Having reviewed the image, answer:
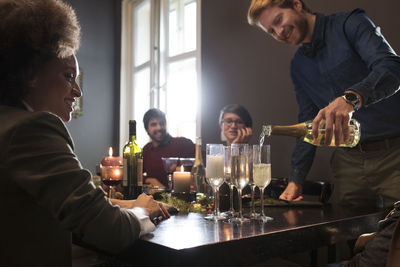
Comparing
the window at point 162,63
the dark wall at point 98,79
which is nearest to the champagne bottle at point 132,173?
the window at point 162,63

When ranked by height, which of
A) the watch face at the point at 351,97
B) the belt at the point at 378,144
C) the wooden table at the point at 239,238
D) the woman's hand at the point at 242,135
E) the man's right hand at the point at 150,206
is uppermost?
the watch face at the point at 351,97

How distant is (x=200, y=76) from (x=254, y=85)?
0.81 meters

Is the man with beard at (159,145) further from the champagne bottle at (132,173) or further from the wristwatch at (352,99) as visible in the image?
the wristwatch at (352,99)

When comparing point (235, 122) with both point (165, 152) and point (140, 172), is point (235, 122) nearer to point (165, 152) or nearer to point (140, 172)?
point (165, 152)

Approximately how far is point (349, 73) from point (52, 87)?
49.6 inches

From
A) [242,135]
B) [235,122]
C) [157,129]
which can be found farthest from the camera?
[157,129]

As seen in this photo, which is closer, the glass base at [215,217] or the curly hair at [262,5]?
the glass base at [215,217]

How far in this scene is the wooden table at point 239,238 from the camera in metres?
0.83

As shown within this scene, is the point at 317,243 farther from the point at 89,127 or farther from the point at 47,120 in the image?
the point at 89,127

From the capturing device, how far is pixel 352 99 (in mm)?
1195

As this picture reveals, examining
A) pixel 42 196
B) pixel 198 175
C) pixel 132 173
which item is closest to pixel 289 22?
pixel 198 175

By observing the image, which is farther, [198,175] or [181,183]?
[198,175]

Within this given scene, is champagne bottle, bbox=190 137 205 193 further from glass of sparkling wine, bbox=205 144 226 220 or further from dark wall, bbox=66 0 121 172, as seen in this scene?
dark wall, bbox=66 0 121 172

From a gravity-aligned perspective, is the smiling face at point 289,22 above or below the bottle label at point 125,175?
above
